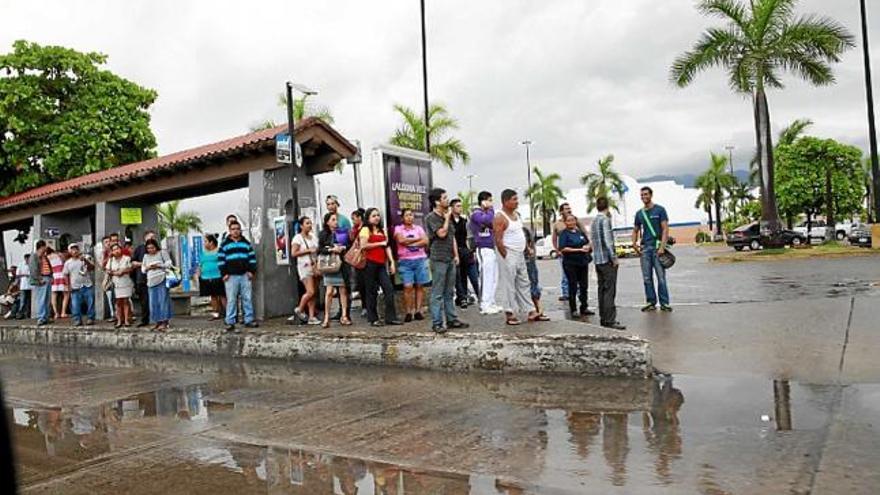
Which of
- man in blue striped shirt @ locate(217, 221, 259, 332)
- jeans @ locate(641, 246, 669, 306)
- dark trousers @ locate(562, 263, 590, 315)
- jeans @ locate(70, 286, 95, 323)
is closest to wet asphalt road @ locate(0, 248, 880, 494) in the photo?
jeans @ locate(641, 246, 669, 306)

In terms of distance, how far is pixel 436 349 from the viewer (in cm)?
734

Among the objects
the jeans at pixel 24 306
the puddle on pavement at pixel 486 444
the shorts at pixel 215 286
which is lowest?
the puddle on pavement at pixel 486 444

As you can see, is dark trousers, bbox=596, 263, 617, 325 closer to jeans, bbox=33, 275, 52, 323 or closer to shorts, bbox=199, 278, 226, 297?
shorts, bbox=199, 278, 226, 297

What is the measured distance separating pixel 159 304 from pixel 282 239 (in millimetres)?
2309

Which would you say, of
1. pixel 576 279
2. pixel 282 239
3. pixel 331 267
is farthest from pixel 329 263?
pixel 576 279

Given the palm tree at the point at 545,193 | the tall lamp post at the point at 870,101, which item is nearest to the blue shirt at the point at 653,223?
the tall lamp post at the point at 870,101

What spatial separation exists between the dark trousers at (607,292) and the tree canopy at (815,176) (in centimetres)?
4027

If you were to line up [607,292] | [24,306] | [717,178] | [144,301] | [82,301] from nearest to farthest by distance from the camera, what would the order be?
[607,292], [144,301], [82,301], [24,306], [717,178]

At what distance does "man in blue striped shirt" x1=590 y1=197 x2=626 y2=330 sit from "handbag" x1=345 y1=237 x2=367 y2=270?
2.99 metres

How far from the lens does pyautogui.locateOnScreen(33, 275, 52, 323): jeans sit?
1401cm

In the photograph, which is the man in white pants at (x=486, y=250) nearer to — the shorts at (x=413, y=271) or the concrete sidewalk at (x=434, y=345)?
the concrete sidewalk at (x=434, y=345)

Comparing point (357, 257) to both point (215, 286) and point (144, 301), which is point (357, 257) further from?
point (144, 301)

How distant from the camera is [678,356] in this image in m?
6.79

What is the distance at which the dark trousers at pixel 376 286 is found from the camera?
8.86 m
